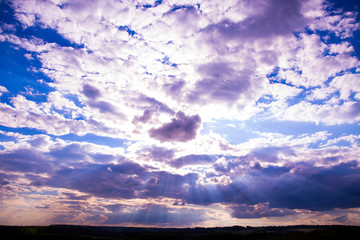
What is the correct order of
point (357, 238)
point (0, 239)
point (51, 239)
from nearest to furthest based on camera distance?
point (357, 238) < point (0, 239) < point (51, 239)

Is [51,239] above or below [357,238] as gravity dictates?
below

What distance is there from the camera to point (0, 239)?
244 ft

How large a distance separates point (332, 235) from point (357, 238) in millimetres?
6776

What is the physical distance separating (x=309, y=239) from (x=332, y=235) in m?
6.65

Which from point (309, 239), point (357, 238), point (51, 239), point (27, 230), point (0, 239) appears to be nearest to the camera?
point (357, 238)

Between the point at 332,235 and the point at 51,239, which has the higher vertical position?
the point at 332,235

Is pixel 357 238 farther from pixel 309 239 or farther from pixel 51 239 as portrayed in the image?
pixel 51 239

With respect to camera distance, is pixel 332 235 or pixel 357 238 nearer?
pixel 357 238

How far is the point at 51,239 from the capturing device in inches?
3482

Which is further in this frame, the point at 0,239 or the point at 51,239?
the point at 51,239

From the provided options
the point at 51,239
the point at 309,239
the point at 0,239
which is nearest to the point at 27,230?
the point at 51,239

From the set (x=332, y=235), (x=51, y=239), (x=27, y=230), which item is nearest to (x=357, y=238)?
(x=332, y=235)

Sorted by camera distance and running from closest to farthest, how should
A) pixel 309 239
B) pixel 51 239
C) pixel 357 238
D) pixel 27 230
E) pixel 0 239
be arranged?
1. pixel 357 238
2. pixel 309 239
3. pixel 0 239
4. pixel 51 239
5. pixel 27 230

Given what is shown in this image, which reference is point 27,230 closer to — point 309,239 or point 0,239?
point 0,239
